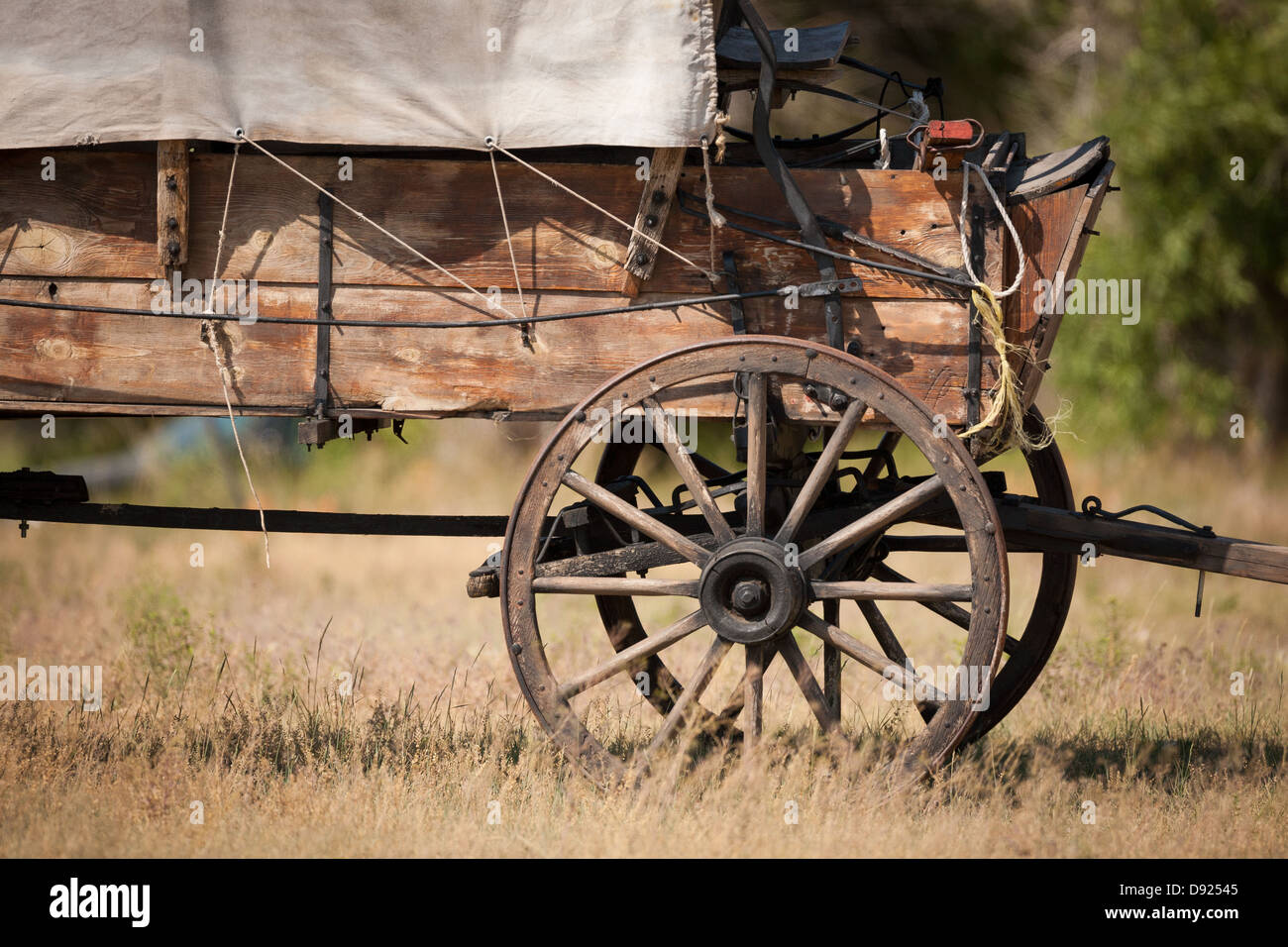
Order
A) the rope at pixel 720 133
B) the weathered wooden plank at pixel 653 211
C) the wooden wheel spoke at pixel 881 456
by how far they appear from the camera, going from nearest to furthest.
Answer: the rope at pixel 720 133 → the weathered wooden plank at pixel 653 211 → the wooden wheel spoke at pixel 881 456

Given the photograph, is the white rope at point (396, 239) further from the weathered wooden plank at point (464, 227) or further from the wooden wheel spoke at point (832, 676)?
the wooden wheel spoke at point (832, 676)

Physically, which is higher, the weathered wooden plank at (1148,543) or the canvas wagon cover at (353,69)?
the canvas wagon cover at (353,69)

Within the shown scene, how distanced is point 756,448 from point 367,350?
126 centimetres

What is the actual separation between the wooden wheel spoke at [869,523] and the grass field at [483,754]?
65cm

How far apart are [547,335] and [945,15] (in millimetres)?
14028

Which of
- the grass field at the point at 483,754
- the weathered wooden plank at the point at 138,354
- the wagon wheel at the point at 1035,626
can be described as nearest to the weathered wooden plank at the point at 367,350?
the weathered wooden plank at the point at 138,354

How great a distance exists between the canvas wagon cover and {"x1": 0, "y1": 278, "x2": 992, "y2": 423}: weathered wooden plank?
0.51 m

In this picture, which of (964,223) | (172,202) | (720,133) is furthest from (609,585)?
(172,202)

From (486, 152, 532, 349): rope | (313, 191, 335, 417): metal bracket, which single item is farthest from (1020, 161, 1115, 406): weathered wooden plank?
(313, 191, 335, 417): metal bracket

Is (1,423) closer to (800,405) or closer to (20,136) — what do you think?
(20,136)

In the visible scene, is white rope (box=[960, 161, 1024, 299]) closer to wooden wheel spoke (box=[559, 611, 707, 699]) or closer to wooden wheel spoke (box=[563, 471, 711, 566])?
wooden wheel spoke (box=[563, 471, 711, 566])

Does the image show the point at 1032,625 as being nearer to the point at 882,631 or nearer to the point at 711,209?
the point at 882,631

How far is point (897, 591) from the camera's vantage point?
12.2 ft

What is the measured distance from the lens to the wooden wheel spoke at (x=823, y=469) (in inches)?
147
